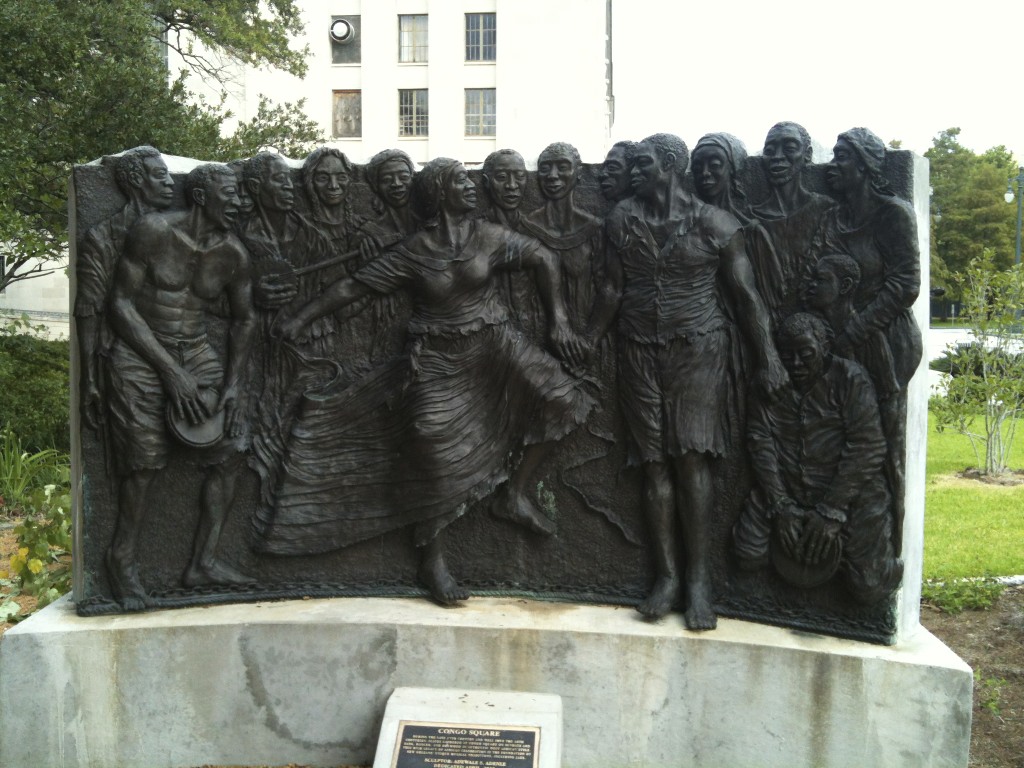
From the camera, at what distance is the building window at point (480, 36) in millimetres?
31859

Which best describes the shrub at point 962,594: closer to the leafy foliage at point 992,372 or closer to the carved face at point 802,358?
the carved face at point 802,358

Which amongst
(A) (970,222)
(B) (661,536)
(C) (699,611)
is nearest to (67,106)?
(B) (661,536)

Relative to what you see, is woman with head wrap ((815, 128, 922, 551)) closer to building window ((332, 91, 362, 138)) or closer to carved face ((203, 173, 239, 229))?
carved face ((203, 173, 239, 229))

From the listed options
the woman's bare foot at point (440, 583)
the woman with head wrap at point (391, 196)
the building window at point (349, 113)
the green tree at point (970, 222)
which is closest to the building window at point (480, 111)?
the building window at point (349, 113)

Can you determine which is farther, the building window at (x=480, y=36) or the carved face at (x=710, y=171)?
the building window at (x=480, y=36)

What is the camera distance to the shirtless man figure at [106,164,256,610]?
4832mm

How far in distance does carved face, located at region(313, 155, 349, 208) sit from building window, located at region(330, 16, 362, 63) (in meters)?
29.9

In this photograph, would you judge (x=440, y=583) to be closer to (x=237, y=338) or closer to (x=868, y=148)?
(x=237, y=338)

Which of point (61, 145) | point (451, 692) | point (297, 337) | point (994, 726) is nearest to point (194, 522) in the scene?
point (297, 337)

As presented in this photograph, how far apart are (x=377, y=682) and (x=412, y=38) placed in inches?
1224

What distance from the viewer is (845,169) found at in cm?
463

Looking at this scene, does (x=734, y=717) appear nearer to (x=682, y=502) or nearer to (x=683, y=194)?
(x=682, y=502)

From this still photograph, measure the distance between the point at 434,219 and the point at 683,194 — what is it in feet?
4.36

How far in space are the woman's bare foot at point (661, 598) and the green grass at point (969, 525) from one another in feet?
11.5
